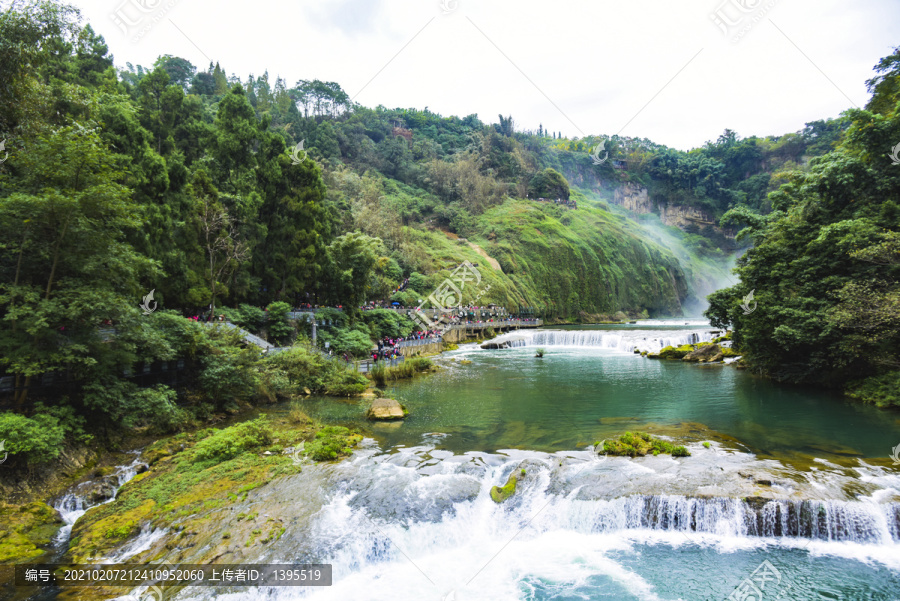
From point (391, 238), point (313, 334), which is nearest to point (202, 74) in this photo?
point (391, 238)

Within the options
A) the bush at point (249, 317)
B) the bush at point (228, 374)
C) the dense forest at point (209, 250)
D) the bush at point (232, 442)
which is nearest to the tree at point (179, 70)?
the dense forest at point (209, 250)

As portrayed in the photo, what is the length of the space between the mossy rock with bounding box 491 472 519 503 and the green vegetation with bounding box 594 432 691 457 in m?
2.87

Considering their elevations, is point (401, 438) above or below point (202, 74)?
below

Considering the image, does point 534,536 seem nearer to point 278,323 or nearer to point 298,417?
point 298,417

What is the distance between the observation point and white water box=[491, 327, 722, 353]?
3134 centimetres

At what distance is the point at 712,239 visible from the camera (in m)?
89.2

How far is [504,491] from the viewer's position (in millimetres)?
9039

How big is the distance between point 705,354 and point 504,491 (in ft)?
72.9

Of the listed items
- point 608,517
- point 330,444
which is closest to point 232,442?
point 330,444

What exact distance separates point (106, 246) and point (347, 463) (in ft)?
27.2

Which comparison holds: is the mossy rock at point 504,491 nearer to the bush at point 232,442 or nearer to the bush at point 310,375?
the bush at point 232,442

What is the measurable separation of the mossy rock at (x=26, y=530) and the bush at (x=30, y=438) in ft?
3.40

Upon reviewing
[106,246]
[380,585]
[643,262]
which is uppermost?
[643,262]

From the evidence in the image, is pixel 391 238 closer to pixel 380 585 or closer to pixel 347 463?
pixel 347 463
